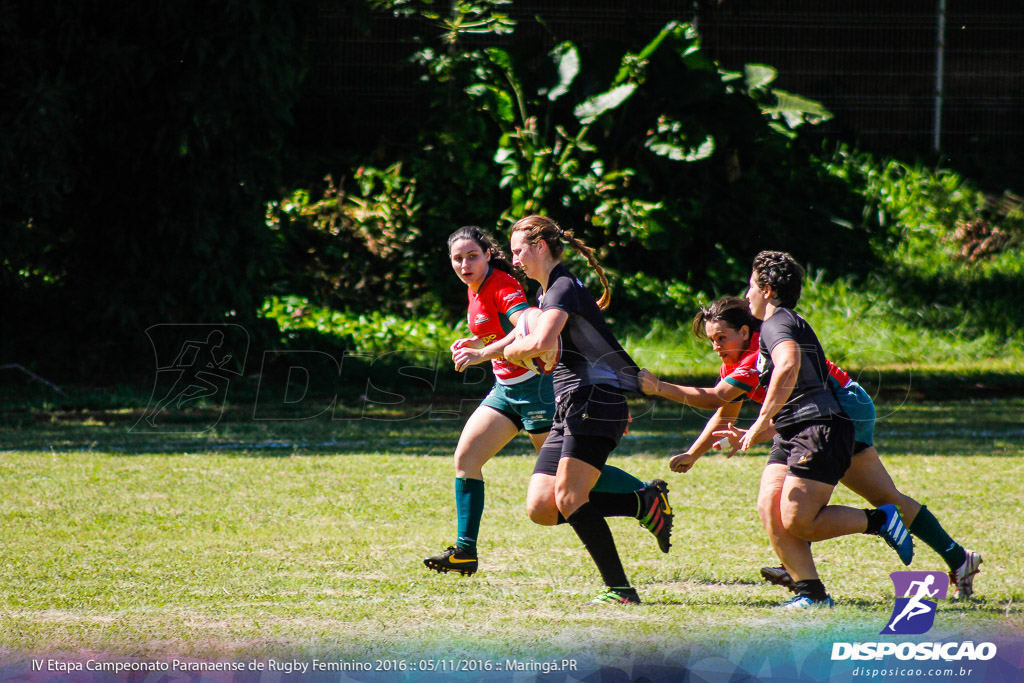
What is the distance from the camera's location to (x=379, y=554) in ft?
21.7

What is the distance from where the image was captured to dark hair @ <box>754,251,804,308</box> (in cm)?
536

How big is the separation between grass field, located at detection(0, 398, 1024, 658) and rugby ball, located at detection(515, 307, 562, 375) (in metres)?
1.11

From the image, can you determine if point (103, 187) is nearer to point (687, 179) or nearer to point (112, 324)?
point (112, 324)

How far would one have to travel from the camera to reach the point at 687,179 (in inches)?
771

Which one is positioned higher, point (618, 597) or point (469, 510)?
point (469, 510)

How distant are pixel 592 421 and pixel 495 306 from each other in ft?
3.63

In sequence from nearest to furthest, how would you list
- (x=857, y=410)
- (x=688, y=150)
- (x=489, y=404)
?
(x=857, y=410)
(x=489, y=404)
(x=688, y=150)

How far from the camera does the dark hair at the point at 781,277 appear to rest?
5355 mm

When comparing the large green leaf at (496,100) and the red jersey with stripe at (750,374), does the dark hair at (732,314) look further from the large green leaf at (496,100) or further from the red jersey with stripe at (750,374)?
the large green leaf at (496,100)

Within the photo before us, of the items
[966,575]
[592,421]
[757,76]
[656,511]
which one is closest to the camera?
[592,421]

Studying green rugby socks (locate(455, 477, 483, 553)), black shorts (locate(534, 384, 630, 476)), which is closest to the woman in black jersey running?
black shorts (locate(534, 384, 630, 476))

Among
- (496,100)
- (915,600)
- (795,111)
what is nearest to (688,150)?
(795,111)

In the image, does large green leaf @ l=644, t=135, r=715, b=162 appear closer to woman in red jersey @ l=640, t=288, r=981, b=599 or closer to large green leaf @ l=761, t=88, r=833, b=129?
large green leaf @ l=761, t=88, r=833, b=129

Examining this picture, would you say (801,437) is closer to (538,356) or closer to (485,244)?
(538,356)
